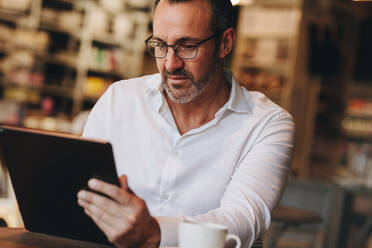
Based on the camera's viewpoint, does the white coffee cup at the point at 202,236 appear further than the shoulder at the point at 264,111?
No

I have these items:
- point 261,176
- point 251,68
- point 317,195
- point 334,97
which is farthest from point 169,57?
point 334,97

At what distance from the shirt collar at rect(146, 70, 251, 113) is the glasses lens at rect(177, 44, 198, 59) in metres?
0.17

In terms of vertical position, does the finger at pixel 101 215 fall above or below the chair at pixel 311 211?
above

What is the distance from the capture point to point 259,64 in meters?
7.12

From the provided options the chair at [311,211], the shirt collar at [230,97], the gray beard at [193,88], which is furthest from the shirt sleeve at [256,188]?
the chair at [311,211]

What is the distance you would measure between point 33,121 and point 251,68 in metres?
3.04

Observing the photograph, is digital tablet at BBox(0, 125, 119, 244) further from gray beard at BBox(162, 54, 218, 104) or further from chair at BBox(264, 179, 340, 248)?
chair at BBox(264, 179, 340, 248)

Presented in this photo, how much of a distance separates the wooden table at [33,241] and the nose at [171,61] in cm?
58

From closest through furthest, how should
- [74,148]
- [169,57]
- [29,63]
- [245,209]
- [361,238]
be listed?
[74,148]
[245,209]
[169,57]
[361,238]
[29,63]

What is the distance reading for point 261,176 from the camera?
140 centimetres

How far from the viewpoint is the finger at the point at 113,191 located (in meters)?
0.95

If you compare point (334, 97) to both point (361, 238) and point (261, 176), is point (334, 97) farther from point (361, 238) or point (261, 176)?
point (261, 176)

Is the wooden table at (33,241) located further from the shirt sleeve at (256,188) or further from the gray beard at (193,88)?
the gray beard at (193,88)

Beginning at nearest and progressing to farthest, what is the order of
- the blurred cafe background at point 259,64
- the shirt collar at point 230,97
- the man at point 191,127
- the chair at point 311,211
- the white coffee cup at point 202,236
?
the white coffee cup at point 202,236
the man at point 191,127
the shirt collar at point 230,97
the chair at point 311,211
the blurred cafe background at point 259,64
